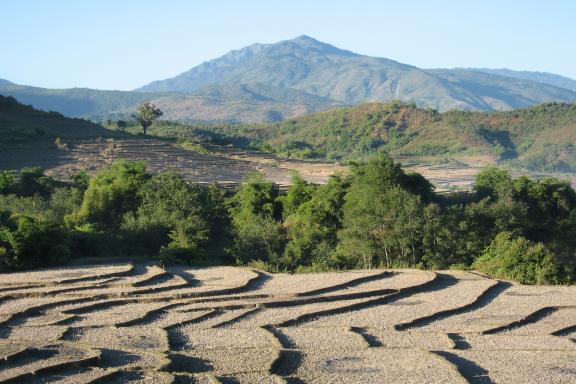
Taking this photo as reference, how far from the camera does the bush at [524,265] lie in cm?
2473

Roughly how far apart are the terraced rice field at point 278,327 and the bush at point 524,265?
45.4 inches

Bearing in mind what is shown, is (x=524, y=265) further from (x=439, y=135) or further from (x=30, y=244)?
(x=439, y=135)

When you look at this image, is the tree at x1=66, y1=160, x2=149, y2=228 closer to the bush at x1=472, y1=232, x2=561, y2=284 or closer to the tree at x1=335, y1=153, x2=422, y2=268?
the tree at x1=335, y1=153, x2=422, y2=268

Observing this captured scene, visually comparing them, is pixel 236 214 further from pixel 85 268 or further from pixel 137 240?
pixel 85 268

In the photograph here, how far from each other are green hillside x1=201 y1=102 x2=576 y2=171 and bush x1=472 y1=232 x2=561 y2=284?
67408 mm

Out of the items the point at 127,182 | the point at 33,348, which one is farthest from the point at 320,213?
the point at 33,348

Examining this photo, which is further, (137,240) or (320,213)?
(320,213)

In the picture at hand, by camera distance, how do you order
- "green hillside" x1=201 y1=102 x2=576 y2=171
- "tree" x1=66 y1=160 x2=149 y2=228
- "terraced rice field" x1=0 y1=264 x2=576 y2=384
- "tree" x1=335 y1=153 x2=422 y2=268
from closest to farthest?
"terraced rice field" x1=0 y1=264 x2=576 y2=384
"tree" x1=335 y1=153 x2=422 y2=268
"tree" x1=66 y1=160 x2=149 y2=228
"green hillside" x1=201 y1=102 x2=576 y2=171

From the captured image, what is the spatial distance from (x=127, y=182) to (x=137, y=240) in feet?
24.0

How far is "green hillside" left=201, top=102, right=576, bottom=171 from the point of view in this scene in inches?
3826

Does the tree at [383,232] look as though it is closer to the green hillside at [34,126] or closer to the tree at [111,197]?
the tree at [111,197]

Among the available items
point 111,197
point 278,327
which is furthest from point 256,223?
point 278,327

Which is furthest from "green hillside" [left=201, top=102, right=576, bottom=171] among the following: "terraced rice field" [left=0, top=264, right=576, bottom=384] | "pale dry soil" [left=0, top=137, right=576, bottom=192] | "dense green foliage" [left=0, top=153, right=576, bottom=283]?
"terraced rice field" [left=0, top=264, right=576, bottom=384]

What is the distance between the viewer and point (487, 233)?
3316 cm
